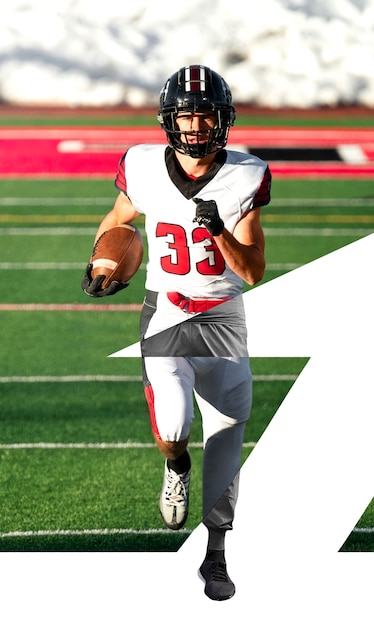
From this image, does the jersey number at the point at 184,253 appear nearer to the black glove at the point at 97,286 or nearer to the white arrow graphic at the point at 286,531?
the black glove at the point at 97,286

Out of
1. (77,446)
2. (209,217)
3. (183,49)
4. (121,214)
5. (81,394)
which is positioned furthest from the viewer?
(183,49)

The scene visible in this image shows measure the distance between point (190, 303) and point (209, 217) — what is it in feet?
1.40

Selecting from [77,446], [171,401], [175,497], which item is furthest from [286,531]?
[77,446]

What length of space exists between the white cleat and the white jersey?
1.99 ft

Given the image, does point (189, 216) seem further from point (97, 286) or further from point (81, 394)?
point (81, 394)

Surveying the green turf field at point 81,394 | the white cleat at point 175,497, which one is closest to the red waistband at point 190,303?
the white cleat at point 175,497

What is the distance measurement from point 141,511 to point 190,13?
562 inches

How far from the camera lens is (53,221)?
10.1 meters

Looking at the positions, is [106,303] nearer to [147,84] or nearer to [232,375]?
[232,375]

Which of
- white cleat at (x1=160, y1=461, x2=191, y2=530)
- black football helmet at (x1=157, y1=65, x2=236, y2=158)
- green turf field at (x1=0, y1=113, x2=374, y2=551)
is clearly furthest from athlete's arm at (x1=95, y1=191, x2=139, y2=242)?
green turf field at (x1=0, y1=113, x2=374, y2=551)

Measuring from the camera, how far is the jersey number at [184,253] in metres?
3.47

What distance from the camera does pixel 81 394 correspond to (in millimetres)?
→ 6031

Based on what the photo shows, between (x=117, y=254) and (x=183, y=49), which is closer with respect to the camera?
(x=117, y=254)

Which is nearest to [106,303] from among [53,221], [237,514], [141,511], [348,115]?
[53,221]
